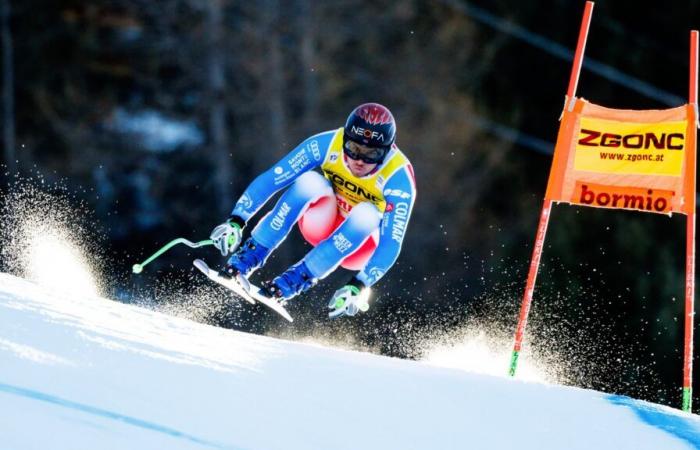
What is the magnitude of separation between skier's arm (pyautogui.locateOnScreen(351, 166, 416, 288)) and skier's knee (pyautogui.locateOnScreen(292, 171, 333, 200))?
1.11 ft

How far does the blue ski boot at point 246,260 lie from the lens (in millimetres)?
5930

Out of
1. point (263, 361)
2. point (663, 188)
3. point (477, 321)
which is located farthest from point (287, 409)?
point (477, 321)

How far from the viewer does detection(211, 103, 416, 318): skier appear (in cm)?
577

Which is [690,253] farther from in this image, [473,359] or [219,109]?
[219,109]

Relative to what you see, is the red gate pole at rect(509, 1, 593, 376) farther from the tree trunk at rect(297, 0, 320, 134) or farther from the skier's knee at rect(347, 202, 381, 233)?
the tree trunk at rect(297, 0, 320, 134)

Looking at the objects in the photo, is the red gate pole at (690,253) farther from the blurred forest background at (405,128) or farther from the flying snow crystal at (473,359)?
the blurred forest background at (405,128)

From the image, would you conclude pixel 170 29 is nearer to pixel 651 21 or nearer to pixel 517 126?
pixel 517 126

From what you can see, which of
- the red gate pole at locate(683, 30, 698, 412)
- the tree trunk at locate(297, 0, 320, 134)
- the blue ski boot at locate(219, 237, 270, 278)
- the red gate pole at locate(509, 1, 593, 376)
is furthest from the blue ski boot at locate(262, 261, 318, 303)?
the tree trunk at locate(297, 0, 320, 134)

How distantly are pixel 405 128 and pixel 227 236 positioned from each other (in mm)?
9995

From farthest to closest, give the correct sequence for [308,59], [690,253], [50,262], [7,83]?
[7,83] < [308,59] < [50,262] < [690,253]

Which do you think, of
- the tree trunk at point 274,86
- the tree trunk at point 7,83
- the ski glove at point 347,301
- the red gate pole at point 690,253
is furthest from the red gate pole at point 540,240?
the tree trunk at point 7,83

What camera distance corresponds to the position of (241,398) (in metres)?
4.46

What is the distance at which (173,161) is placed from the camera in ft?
54.3

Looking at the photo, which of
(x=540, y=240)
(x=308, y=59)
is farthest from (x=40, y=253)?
(x=308, y=59)
